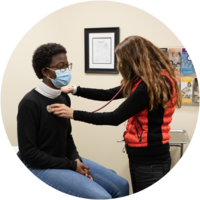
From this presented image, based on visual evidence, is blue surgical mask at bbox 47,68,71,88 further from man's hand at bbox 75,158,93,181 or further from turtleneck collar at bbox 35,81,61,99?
man's hand at bbox 75,158,93,181

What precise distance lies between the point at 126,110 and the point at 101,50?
1118mm

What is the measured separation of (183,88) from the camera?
6.13ft

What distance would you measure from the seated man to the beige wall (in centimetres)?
63

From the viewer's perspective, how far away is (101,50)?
2.02 metres

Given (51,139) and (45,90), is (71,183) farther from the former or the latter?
(45,90)

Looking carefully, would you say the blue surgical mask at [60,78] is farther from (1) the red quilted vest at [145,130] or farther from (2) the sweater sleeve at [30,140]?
(1) the red quilted vest at [145,130]

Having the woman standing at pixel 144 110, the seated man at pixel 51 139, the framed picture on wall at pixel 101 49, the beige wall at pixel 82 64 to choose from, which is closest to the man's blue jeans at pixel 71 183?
the seated man at pixel 51 139

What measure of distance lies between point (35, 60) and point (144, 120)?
0.66 meters

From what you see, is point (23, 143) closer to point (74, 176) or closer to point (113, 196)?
point (74, 176)

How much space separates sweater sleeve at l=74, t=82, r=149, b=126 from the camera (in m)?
1.01

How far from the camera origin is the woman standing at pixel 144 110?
101cm

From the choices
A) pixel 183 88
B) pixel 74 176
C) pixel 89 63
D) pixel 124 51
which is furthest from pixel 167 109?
pixel 89 63

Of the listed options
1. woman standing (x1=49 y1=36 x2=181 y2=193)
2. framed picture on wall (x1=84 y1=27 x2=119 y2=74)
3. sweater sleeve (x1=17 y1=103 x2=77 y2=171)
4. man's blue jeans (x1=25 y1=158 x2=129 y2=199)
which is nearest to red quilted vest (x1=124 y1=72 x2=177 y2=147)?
woman standing (x1=49 y1=36 x2=181 y2=193)

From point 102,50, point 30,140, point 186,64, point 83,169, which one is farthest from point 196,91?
point 30,140
